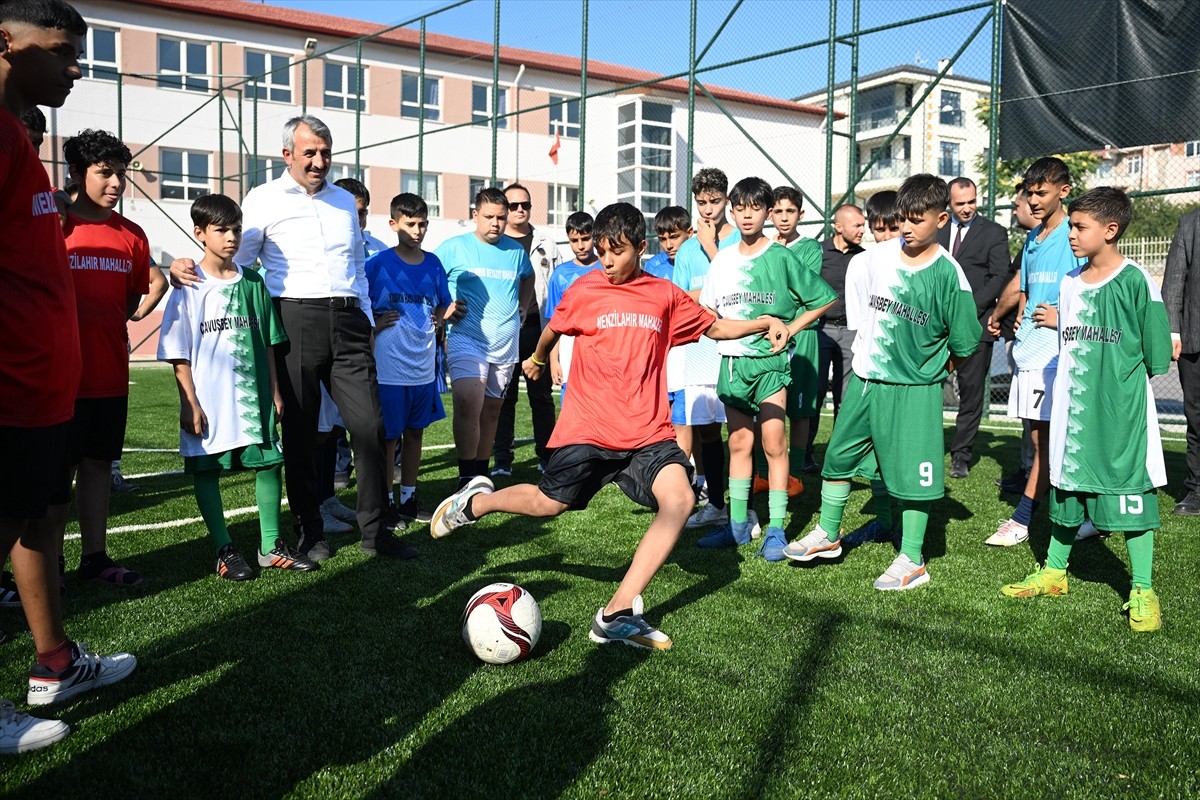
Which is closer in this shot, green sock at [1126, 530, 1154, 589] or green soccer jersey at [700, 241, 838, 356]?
green sock at [1126, 530, 1154, 589]

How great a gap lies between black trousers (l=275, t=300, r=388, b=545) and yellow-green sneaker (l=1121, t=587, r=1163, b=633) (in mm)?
3449

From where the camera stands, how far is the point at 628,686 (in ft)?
10.6

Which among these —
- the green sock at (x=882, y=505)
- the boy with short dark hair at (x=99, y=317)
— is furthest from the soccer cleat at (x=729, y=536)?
the boy with short dark hair at (x=99, y=317)

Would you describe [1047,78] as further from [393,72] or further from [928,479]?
[393,72]

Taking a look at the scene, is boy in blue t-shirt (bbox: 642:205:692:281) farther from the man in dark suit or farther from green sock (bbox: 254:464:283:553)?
green sock (bbox: 254:464:283:553)

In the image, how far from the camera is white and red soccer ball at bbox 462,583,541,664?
3402 millimetres

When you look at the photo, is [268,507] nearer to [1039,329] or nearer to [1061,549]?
[1061,549]

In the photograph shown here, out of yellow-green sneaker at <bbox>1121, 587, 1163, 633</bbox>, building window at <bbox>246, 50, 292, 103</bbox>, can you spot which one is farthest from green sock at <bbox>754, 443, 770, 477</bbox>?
building window at <bbox>246, 50, 292, 103</bbox>

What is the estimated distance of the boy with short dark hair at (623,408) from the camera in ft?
12.2

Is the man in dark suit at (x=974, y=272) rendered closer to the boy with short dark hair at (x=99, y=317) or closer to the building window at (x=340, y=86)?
the boy with short dark hair at (x=99, y=317)

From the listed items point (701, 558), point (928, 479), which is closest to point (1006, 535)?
point (928, 479)

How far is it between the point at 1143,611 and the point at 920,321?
155 centimetres

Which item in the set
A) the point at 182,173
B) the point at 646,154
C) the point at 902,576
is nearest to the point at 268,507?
the point at 902,576

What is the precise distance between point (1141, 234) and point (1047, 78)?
640 cm
